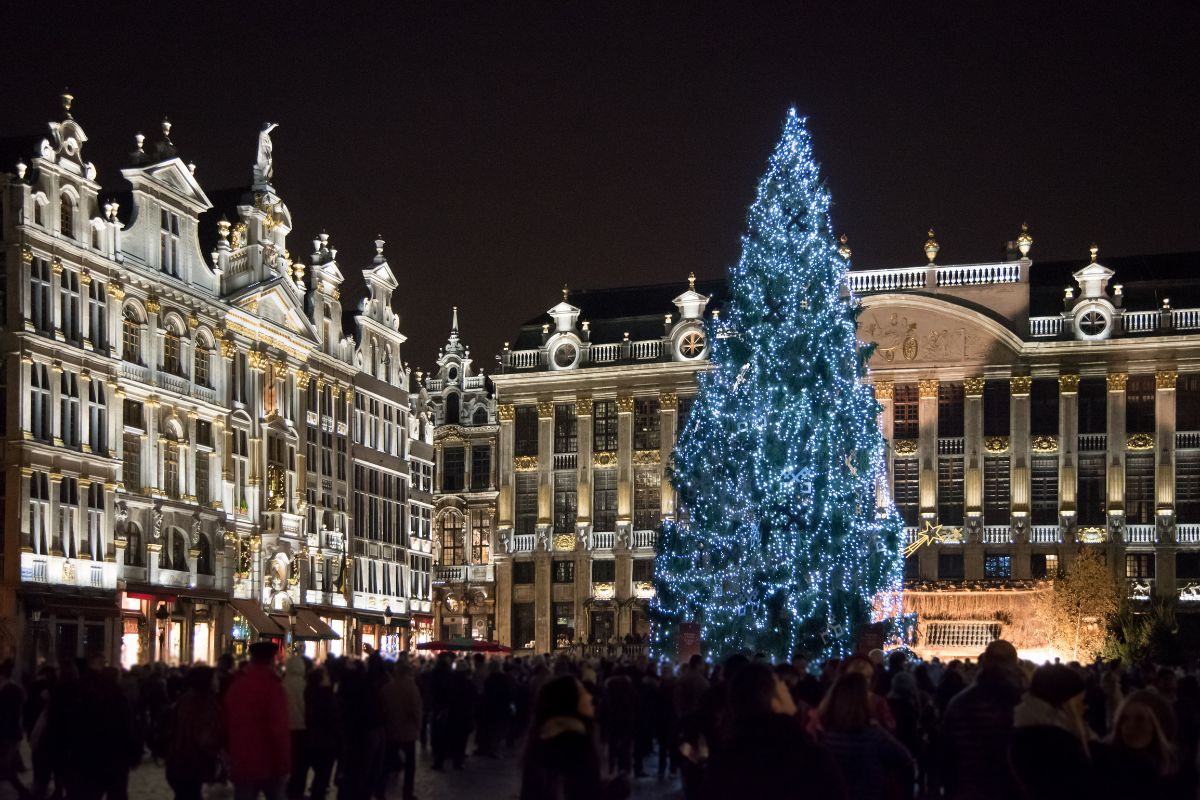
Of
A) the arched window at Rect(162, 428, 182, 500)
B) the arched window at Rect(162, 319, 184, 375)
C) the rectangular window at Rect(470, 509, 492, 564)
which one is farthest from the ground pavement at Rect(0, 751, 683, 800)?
the rectangular window at Rect(470, 509, 492, 564)

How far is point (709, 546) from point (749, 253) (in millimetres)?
6782

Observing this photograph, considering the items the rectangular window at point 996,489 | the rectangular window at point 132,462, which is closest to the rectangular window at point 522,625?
the rectangular window at point 996,489

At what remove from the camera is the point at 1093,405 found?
72.3 metres

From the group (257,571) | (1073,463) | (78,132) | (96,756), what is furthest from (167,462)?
(96,756)

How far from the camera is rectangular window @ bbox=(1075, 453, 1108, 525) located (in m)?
71.1

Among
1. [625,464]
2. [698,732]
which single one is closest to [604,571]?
[625,464]

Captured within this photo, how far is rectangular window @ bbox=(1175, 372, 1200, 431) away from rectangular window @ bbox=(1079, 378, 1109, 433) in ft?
8.57

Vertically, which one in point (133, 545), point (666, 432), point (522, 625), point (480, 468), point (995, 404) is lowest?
point (522, 625)

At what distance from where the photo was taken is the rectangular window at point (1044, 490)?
71.7 metres

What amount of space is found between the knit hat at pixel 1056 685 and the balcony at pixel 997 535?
62.1 metres

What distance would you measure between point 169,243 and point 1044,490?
3512 cm

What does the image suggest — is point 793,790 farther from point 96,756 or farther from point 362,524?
point 362,524

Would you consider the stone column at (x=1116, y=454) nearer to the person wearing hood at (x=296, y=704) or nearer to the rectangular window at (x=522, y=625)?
the rectangular window at (x=522, y=625)

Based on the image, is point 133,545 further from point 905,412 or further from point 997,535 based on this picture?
point 997,535
